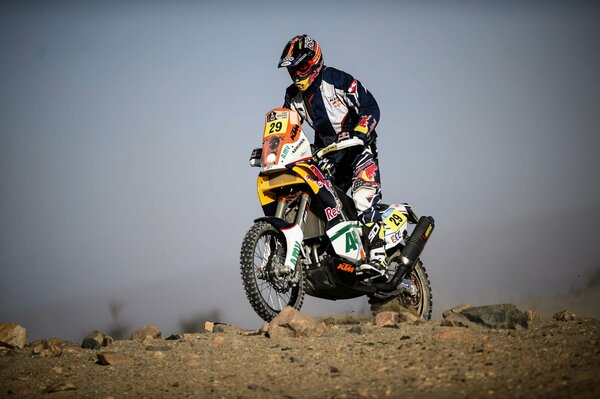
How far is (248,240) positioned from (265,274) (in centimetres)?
44

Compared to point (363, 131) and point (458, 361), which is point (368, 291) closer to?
point (363, 131)

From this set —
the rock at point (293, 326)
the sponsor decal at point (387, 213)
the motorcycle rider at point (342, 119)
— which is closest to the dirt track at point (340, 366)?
the rock at point (293, 326)

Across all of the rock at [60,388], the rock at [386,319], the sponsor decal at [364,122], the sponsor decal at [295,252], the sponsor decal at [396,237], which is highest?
the sponsor decal at [364,122]

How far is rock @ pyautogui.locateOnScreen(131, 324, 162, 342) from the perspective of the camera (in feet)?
27.3

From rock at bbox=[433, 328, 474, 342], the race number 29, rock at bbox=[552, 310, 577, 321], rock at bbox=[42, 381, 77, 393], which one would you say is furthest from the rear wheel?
rock at bbox=[42, 381, 77, 393]

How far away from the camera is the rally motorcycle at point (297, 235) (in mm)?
8188

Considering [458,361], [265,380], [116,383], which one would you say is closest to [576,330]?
[458,361]

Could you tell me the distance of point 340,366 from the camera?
19.3 ft

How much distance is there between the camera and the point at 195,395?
5.35 metres

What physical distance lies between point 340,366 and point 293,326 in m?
1.70

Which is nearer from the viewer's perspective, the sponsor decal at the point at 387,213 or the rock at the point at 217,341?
the rock at the point at 217,341

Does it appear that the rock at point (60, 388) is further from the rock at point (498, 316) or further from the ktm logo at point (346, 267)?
the rock at point (498, 316)

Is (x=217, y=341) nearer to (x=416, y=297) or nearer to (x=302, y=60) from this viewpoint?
(x=302, y=60)

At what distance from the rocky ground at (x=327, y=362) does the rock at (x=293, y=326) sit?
0.03 feet
